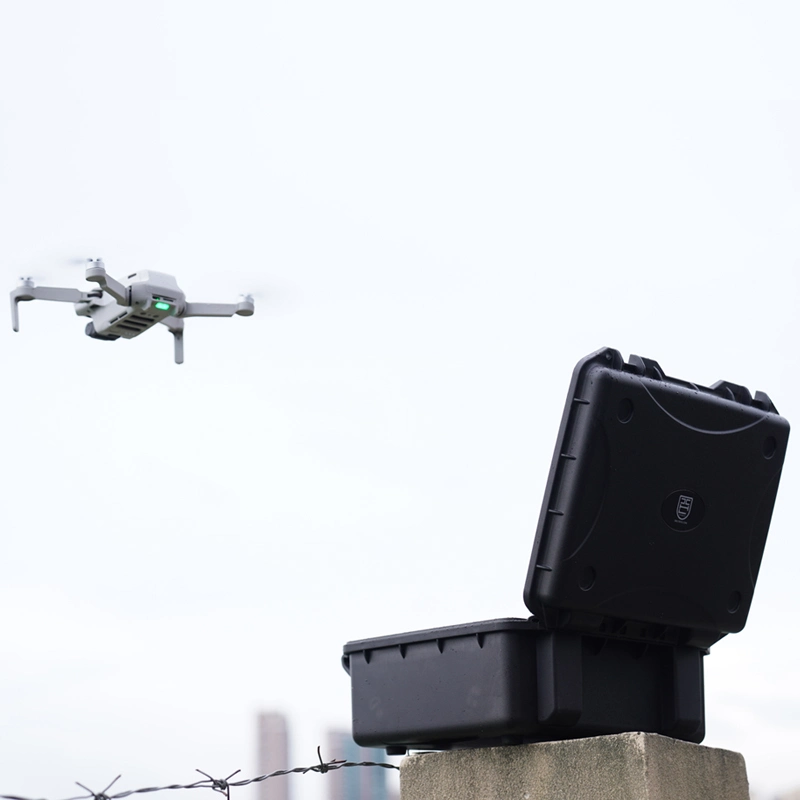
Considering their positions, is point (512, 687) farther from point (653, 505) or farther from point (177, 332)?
point (177, 332)

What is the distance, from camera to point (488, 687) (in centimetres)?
270

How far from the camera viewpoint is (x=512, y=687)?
105 inches

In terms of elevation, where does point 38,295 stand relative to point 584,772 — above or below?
above

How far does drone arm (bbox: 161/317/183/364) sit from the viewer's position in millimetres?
16306

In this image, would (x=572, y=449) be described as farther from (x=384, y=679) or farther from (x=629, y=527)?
(x=384, y=679)

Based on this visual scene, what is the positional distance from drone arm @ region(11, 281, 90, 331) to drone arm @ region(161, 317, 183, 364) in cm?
124

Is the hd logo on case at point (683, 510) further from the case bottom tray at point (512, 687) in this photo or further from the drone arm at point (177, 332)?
the drone arm at point (177, 332)

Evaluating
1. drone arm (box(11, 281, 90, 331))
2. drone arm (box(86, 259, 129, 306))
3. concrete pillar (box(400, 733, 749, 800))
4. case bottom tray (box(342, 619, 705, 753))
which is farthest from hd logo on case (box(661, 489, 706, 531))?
drone arm (box(11, 281, 90, 331))

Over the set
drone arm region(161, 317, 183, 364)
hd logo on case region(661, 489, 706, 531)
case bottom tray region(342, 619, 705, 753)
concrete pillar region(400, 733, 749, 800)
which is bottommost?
concrete pillar region(400, 733, 749, 800)

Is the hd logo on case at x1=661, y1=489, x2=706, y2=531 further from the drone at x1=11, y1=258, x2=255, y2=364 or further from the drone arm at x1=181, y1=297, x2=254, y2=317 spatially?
the drone arm at x1=181, y1=297, x2=254, y2=317

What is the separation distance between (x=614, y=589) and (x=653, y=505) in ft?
0.69

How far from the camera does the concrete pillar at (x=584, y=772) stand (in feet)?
8.46

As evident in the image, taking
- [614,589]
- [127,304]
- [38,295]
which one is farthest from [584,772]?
[38,295]

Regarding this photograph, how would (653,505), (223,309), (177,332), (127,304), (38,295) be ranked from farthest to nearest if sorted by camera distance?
(223,309)
(38,295)
(177,332)
(127,304)
(653,505)
